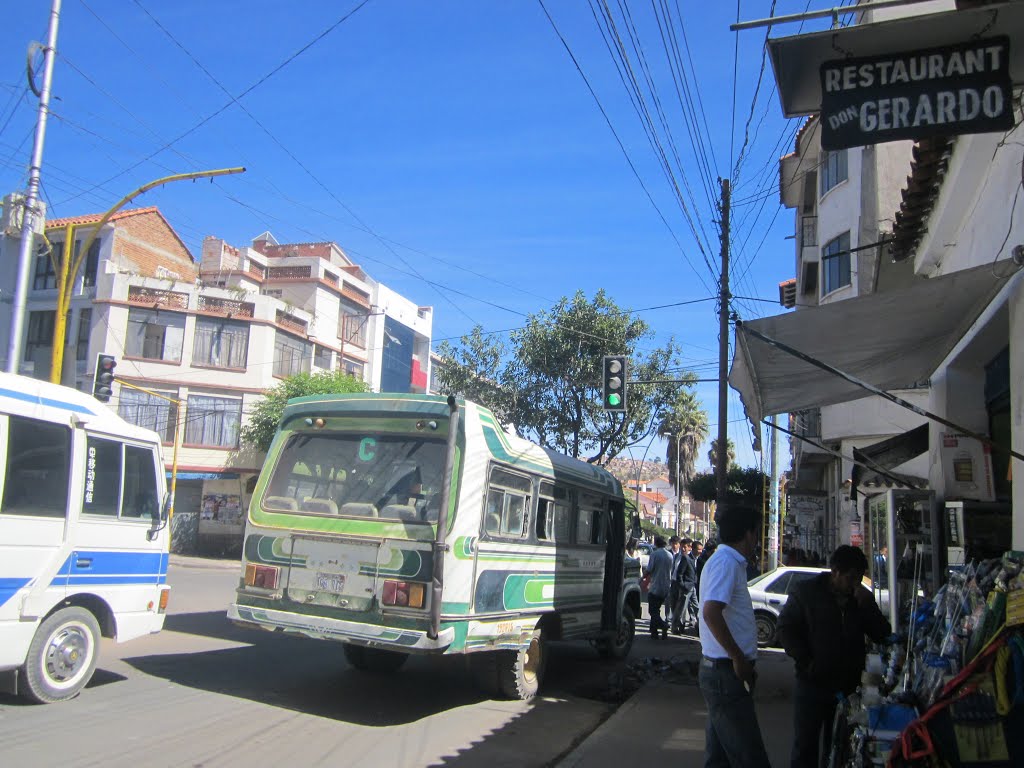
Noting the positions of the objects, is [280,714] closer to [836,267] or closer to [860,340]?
[860,340]

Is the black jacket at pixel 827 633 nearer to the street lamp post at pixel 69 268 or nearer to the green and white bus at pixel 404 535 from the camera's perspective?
the green and white bus at pixel 404 535

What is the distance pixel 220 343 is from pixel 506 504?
26816mm

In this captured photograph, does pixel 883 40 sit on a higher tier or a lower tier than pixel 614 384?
higher

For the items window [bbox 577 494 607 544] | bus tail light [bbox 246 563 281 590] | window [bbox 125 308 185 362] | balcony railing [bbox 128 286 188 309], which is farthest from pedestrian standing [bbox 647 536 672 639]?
balcony railing [bbox 128 286 188 309]

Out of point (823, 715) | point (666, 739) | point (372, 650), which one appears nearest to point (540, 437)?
point (372, 650)

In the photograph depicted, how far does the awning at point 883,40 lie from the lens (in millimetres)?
4133

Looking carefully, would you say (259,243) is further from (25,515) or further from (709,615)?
(709,615)

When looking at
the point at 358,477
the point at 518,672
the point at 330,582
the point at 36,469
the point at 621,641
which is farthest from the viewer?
the point at 621,641

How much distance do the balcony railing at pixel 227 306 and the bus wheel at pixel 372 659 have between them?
25.5 metres

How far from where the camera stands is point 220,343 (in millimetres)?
31938

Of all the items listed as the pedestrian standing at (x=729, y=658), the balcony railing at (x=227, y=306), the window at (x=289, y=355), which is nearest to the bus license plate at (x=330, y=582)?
the pedestrian standing at (x=729, y=658)

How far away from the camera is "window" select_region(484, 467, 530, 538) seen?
753 centimetres

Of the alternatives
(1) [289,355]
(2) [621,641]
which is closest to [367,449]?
(2) [621,641]

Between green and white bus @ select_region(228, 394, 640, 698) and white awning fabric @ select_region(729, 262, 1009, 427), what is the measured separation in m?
2.52
